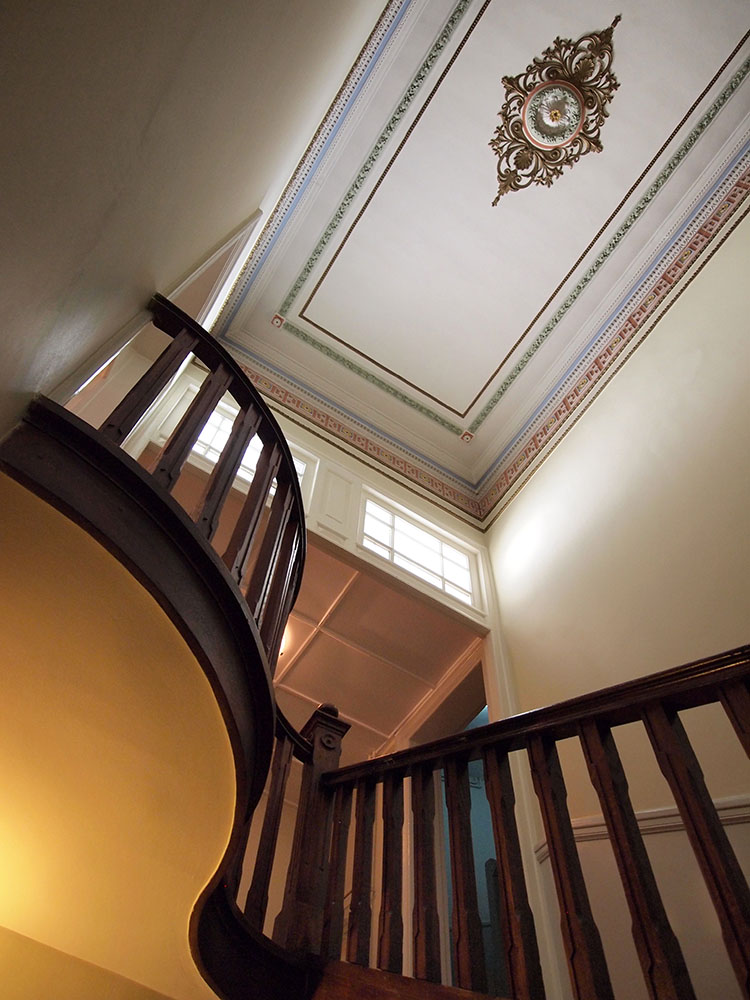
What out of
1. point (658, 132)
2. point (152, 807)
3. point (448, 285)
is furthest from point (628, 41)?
point (152, 807)

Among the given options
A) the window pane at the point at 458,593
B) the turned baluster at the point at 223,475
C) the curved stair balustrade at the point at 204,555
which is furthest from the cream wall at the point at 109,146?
the window pane at the point at 458,593

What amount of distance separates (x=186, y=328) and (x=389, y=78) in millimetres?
4105

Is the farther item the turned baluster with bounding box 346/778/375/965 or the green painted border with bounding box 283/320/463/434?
the green painted border with bounding box 283/320/463/434

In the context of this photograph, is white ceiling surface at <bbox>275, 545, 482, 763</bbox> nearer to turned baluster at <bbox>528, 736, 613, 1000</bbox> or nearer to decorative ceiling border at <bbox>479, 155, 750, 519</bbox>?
decorative ceiling border at <bbox>479, 155, 750, 519</bbox>

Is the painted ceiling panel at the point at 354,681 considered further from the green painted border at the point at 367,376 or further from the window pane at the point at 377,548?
the green painted border at the point at 367,376

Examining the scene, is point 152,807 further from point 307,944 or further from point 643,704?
point 643,704

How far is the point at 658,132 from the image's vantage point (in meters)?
5.65

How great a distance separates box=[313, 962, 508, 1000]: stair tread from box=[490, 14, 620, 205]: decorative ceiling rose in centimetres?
596

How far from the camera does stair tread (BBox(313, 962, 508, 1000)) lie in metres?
1.72

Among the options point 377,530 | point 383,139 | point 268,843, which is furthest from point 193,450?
point 268,843

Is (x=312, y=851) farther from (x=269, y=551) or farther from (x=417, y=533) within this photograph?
(x=417, y=533)

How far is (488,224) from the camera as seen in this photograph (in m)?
6.21

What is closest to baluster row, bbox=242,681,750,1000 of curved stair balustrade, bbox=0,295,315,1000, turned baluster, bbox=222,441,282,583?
curved stair balustrade, bbox=0,295,315,1000

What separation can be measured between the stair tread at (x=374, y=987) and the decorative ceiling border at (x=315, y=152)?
558 centimetres
